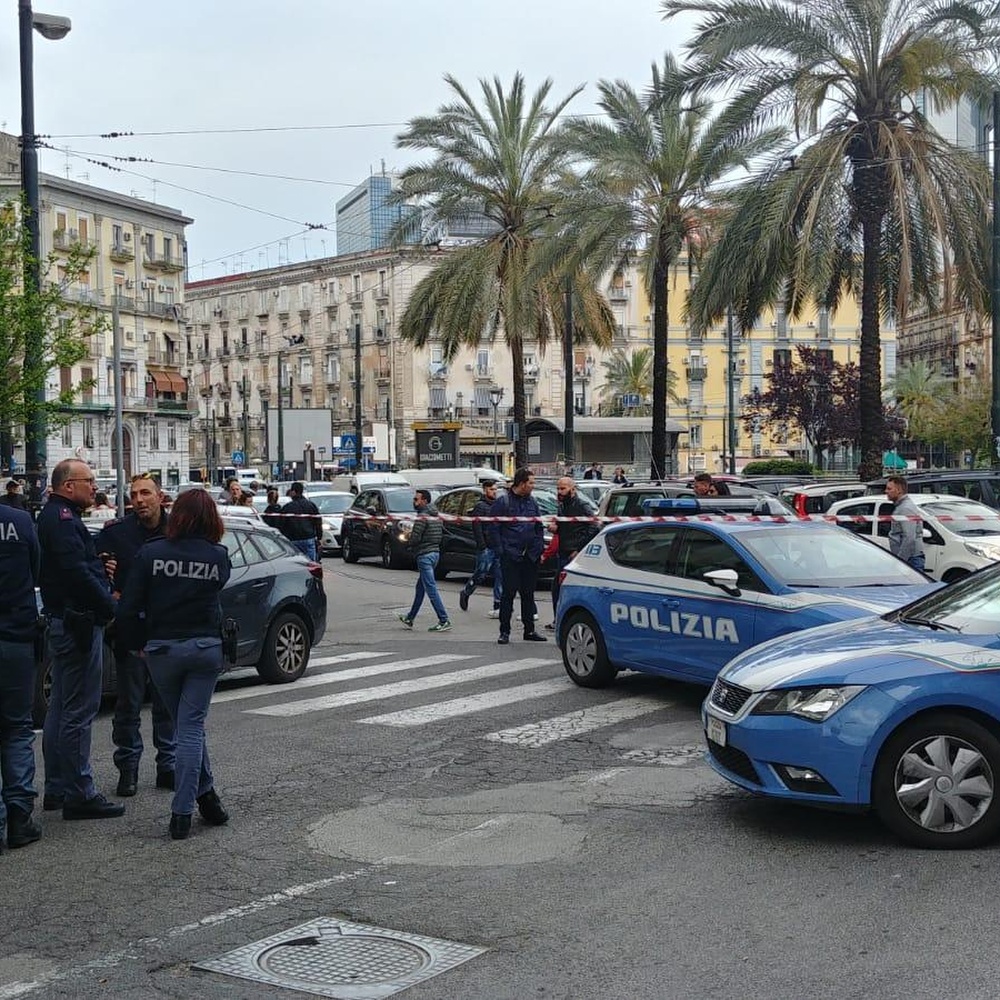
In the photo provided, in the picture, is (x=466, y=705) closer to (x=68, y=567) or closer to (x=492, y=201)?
(x=68, y=567)

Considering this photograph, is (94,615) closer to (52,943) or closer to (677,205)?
(52,943)

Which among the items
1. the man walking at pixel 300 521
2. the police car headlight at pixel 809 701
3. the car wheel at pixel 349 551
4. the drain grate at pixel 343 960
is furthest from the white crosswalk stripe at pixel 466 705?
the car wheel at pixel 349 551

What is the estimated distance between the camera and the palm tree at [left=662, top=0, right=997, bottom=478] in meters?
23.1

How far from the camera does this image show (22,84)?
17.8m

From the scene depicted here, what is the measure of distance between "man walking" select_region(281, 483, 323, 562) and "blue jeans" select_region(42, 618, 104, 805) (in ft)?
42.5

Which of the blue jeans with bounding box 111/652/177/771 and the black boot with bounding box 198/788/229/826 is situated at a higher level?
the blue jeans with bounding box 111/652/177/771

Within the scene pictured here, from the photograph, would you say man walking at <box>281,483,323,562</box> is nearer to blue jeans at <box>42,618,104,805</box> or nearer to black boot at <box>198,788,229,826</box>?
blue jeans at <box>42,618,104,805</box>

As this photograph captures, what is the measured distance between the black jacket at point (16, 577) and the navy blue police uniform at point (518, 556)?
27.7 feet

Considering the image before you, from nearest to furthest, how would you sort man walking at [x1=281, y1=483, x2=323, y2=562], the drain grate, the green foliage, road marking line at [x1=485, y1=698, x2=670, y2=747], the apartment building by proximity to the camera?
1. the drain grate
2. road marking line at [x1=485, y1=698, x2=670, y2=747]
3. man walking at [x1=281, y1=483, x2=323, y2=562]
4. the green foliage
5. the apartment building

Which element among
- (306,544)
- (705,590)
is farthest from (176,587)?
(306,544)

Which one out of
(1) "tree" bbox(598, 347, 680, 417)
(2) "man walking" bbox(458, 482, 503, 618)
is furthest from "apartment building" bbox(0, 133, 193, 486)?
(2) "man walking" bbox(458, 482, 503, 618)

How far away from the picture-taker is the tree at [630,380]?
90.5 metres

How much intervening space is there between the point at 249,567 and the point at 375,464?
64510 millimetres

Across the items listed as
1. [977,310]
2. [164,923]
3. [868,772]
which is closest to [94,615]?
[164,923]
